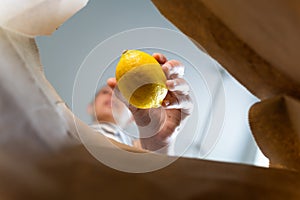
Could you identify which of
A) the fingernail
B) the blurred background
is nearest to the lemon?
the fingernail

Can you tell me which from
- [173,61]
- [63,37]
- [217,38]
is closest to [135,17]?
[63,37]

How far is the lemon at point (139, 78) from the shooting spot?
21.1 inches

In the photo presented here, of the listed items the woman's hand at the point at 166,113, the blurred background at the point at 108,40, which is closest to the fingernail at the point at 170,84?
the woman's hand at the point at 166,113

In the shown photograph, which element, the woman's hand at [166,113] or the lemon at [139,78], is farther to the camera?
the woman's hand at [166,113]

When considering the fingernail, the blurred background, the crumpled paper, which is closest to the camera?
the crumpled paper

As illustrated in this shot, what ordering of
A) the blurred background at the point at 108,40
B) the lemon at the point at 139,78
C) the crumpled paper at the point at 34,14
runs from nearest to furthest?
the crumpled paper at the point at 34,14 → the lemon at the point at 139,78 → the blurred background at the point at 108,40

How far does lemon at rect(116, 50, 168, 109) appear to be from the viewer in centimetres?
54

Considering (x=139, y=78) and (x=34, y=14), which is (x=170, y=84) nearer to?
(x=139, y=78)

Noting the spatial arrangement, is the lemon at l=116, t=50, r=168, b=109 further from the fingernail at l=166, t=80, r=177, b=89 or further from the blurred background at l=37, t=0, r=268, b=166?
the blurred background at l=37, t=0, r=268, b=166

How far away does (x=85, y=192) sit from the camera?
0.92 ft

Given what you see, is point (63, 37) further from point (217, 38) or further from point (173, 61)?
point (217, 38)

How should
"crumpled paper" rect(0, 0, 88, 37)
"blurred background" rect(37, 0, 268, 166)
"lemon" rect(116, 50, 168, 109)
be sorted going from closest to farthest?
"crumpled paper" rect(0, 0, 88, 37), "lemon" rect(116, 50, 168, 109), "blurred background" rect(37, 0, 268, 166)

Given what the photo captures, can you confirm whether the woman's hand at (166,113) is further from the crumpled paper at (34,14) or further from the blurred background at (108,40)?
the crumpled paper at (34,14)

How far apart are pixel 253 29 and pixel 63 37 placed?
48.1 inches
